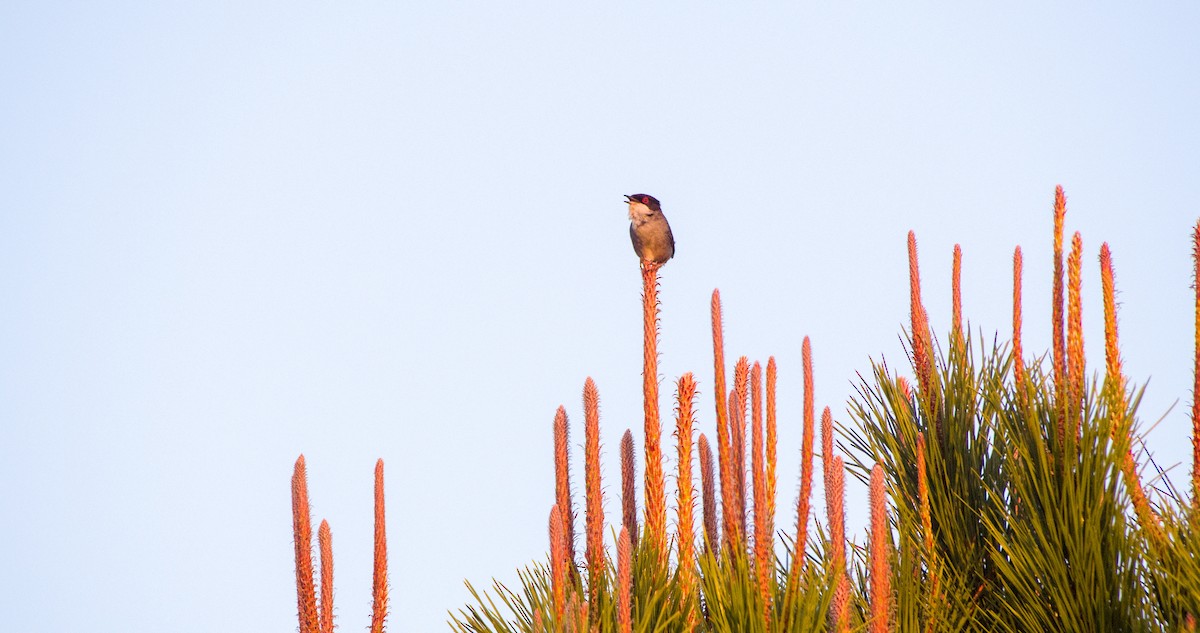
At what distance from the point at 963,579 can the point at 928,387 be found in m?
1.17

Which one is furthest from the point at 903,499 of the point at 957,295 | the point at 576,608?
the point at 576,608

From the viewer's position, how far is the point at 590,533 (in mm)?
6863

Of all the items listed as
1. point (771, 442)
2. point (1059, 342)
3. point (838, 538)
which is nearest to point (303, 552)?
point (838, 538)

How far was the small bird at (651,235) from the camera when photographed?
10.2 metres

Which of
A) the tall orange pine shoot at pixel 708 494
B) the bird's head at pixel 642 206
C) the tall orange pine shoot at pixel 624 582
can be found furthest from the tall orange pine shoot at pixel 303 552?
the bird's head at pixel 642 206

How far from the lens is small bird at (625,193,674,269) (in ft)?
33.5

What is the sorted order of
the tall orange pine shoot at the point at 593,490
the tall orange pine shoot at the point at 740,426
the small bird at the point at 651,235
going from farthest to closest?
the small bird at the point at 651,235 → the tall orange pine shoot at the point at 740,426 → the tall orange pine shoot at the point at 593,490

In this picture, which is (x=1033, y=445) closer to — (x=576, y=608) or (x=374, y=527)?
(x=576, y=608)

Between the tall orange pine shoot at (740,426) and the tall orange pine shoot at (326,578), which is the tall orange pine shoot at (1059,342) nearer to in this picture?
the tall orange pine shoot at (740,426)

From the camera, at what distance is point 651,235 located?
10.2 meters

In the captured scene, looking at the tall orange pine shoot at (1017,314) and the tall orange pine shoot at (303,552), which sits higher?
the tall orange pine shoot at (1017,314)

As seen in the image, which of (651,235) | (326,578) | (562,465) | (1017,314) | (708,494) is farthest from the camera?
(651,235)

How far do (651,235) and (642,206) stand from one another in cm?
52

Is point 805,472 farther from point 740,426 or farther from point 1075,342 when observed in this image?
point 1075,342
